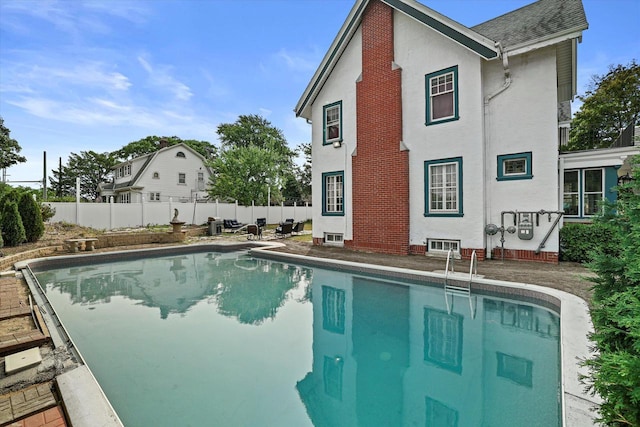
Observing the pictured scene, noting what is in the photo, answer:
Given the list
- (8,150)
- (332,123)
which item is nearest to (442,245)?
(332,123)

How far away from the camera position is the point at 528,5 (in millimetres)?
11102

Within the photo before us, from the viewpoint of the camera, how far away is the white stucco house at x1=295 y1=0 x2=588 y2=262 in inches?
350

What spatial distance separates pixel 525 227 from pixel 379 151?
5155 mm

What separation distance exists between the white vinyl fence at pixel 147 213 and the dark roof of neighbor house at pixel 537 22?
60.6 ft

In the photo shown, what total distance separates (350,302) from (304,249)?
5.80 metres

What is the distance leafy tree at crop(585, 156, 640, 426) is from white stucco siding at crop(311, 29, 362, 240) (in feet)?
31.7

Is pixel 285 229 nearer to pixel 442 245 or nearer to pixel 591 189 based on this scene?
pixel 442 245

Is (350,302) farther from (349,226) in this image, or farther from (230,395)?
(349,226)

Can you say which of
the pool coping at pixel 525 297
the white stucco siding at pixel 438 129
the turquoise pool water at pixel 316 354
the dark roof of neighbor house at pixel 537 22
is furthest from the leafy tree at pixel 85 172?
the dark roof of neighbor house at pixel 537 22

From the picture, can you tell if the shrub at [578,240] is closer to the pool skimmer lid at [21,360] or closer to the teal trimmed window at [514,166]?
the teal trimmed window at [514,166]

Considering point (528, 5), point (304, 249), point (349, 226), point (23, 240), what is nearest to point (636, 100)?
point (528, 5)

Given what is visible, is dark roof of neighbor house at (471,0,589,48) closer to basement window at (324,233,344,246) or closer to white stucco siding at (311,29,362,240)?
white stucco siding at (311,29,362,240)

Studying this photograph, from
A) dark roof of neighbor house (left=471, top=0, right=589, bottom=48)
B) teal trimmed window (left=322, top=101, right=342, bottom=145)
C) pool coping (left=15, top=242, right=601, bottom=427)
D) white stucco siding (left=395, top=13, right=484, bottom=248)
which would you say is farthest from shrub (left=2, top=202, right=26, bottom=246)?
dark roof of neighbor house (left=471, top=0, right=589, bottom=48)

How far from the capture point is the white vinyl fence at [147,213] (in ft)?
58.2
